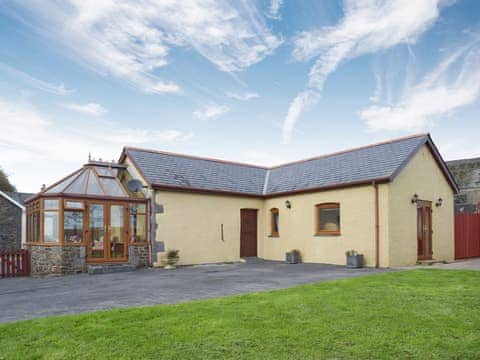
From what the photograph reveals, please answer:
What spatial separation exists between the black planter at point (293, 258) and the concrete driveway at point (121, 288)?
2.72m

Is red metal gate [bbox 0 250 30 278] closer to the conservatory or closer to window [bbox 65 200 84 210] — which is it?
the conservatory

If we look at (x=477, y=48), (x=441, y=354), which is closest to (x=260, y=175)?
(x=477, y=48)

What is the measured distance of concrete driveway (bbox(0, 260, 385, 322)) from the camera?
25.0 feet

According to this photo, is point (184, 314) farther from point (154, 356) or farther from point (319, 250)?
point (319, 250)

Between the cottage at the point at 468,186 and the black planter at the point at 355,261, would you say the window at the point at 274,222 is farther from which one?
the cottage at the point at 468,186

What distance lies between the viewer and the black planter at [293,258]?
16391 mm

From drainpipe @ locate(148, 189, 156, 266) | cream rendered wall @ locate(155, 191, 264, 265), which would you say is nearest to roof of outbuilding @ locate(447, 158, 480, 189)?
cream rendered wall @ locate(155, 191, 264, 265)

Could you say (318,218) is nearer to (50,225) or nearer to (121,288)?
(121,288)

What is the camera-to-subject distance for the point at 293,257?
16406 millimetres

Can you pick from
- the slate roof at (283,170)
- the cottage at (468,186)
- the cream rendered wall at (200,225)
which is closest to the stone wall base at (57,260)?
the cream rendered wall at (200,225)

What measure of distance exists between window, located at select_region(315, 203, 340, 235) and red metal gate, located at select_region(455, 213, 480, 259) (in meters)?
5.76

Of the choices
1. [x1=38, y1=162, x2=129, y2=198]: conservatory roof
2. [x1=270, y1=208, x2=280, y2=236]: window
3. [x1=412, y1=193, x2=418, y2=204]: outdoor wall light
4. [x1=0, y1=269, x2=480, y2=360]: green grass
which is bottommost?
[x1=0, y1=269, x2=480, y2=360]: green grass

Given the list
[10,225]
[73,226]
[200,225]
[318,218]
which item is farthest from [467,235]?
[10,225]

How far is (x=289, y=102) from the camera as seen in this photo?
1853 centimetres
